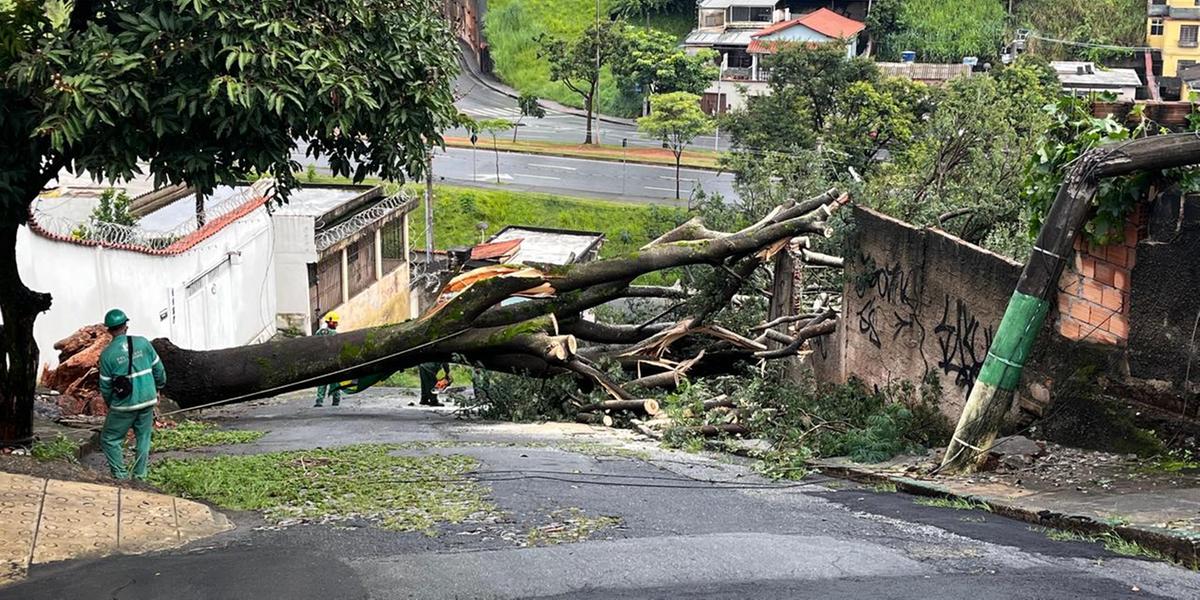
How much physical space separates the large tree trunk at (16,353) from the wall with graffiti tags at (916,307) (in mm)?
7501

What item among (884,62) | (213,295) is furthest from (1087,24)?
(213,295)

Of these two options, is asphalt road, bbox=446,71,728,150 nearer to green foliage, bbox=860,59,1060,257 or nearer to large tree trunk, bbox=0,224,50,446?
green foliage, bbox=860,59,1060,257

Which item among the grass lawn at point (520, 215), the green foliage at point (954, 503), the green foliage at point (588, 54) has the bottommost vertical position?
the grass lawn at point (520, 215)

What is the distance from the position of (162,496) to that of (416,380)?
17.4 m

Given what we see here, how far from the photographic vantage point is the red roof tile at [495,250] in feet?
101

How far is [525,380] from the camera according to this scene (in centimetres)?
1355

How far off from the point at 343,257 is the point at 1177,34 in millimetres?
38779

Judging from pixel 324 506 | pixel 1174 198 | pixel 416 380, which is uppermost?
pixel 1174 198

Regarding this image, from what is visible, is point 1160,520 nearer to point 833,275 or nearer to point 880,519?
point 880,519

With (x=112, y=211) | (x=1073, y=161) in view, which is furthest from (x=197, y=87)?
(x=112, y=211)

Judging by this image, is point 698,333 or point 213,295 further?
point 213,295

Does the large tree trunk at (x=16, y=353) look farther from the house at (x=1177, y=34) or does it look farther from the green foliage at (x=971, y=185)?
the house at (x=1177, y=34)

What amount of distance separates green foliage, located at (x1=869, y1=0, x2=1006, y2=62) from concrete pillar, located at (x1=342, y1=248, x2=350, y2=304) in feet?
108

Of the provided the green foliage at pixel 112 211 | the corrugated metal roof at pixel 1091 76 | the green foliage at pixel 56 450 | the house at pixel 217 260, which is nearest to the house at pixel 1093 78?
the corrugated metal roof at pixel 1091 76
